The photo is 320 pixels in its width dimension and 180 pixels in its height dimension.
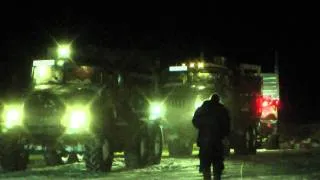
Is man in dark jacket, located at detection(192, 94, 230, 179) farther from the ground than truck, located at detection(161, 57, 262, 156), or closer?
closer

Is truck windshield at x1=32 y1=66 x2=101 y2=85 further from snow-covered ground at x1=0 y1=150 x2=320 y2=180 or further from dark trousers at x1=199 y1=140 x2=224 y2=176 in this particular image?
dark trousers at x1=199 y1=140 x2=224 y2=176

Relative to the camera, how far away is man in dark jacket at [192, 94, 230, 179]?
13203 mm

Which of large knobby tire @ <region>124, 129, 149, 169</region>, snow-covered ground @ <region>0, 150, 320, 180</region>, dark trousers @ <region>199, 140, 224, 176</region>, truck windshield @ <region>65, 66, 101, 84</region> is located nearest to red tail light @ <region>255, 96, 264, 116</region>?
snow-covered ground @ <region>0, 150, 320, 180</region>

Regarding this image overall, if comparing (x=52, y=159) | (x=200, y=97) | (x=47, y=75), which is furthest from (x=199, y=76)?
(x=47, y=75)

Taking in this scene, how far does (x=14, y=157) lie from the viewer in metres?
19.0

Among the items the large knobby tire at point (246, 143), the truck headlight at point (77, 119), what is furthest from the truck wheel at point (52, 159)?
the large knobby tire at point (246, 143)

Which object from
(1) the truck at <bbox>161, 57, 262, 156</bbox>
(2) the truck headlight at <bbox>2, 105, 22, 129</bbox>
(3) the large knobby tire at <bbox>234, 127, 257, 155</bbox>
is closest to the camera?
(2) the truck headlight at <bbox>2, 105, 22, 129</bbox>

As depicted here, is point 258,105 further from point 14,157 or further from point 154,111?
point 14,157

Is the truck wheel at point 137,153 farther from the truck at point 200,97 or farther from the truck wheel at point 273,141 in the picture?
the truck wheel at point 273,141

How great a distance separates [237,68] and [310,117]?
117 feet

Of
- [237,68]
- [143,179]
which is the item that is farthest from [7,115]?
[237,68]

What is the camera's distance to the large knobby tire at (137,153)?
20.2 metres

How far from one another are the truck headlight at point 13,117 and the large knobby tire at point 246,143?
9852 mm

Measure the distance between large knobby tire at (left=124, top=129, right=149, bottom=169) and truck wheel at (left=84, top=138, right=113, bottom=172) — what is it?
176 centimetres
